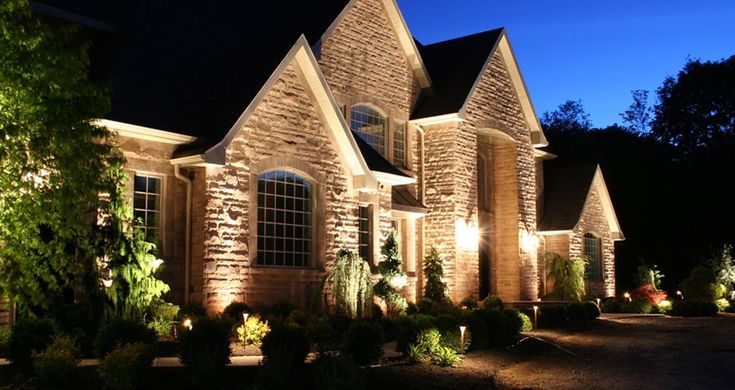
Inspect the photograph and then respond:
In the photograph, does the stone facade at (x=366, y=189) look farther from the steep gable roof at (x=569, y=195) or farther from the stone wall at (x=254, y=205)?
the steep gable roof at (x=569, y=195)

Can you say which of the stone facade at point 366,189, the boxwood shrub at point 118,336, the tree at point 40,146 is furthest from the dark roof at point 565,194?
the tree at point 40,146

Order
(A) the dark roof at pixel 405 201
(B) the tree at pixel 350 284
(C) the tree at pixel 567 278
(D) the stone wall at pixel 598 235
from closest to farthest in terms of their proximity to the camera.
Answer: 1. (B) the tree at pixel 350 284
2. (A) the dark roof at pixel 405 201
3. (C) the tree at pixel 567 278
4. (D) the stone wall at pixel 598 235

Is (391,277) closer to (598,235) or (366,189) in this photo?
(366,189)

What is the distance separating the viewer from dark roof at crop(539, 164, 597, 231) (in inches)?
1314

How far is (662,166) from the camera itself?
4756 centimetres

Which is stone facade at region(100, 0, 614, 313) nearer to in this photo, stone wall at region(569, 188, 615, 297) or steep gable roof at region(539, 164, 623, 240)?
stone wall at region(569, 188, 615, 297)

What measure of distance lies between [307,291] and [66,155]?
903cm

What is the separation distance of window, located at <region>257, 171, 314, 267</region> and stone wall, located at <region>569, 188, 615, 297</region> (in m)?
16.2

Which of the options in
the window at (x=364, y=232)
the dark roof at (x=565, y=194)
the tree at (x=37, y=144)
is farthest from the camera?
the dark roof at (x=565, y=194)

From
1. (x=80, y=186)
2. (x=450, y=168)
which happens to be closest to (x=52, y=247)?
(x=80, y=186)

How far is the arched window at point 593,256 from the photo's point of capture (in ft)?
116

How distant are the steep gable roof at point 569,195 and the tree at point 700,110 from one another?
54.6ft

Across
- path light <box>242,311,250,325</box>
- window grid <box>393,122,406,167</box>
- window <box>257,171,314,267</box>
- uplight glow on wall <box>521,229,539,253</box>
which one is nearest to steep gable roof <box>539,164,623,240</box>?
uplight glow on wall <box>521,229,539,253</box>

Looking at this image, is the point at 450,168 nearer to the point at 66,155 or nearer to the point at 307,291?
the point at 307,291
